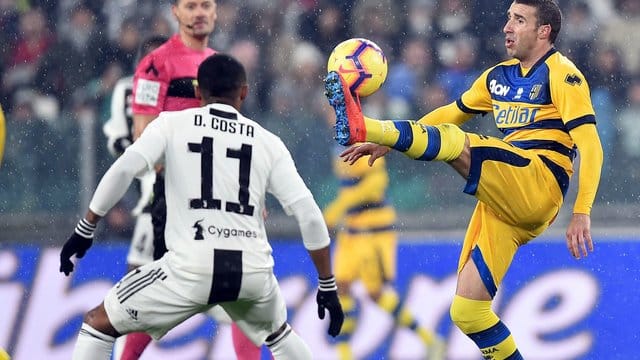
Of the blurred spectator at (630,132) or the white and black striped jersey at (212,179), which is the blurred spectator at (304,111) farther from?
the white and black striped jersey at (212,179)

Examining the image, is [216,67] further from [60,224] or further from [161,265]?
[60,224]

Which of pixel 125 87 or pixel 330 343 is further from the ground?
pixel 125 87

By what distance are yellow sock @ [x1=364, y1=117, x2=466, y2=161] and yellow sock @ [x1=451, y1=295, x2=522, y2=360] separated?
0.89 meters

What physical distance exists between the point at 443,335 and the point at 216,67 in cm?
435

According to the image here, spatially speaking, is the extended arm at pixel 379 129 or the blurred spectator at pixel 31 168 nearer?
the extended arm at pixel 379 129

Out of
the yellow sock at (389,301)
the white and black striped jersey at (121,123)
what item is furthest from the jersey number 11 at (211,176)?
the yellow sock at (389,301)

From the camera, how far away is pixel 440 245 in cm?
1062

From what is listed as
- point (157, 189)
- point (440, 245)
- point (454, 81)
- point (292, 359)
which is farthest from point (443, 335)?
point (292, 359)

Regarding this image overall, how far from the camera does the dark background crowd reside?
36.1ft

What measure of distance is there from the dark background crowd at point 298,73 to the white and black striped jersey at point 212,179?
4252 mm

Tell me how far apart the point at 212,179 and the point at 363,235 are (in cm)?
459

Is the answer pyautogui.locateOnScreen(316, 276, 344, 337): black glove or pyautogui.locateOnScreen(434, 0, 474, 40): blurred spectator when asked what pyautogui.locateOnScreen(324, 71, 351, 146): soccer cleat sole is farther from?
pyautogui.locateOnScreen(434, 0, 474, 40): blurred spectator

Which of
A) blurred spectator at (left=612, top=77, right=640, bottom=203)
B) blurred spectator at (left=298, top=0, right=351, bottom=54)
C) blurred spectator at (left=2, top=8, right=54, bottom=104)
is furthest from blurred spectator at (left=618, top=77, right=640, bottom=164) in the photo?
blurred spectator at (left=2, top=8, right=54, bottom=104)

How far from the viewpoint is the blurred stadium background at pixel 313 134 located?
10.5 metres
